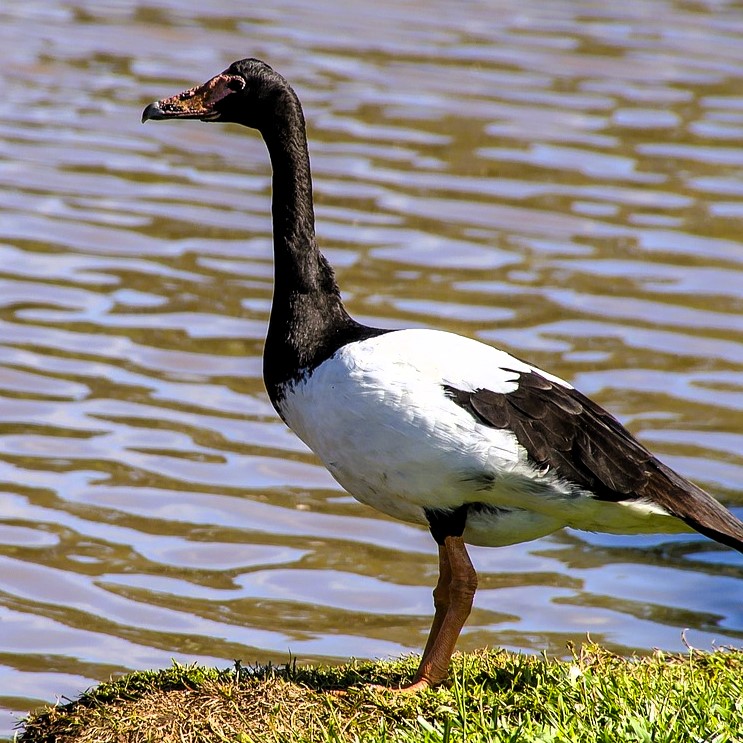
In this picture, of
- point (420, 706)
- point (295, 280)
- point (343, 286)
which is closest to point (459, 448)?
point (420, 706)

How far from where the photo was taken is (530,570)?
788 centimetres

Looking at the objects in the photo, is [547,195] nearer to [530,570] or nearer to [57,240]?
[57,240]

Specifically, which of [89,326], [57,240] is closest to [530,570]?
[89,326]

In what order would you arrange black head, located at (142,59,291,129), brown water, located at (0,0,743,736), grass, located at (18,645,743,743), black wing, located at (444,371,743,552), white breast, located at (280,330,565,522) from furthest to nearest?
brown water, located at (0,0,743,736) < black head, located at (142,59,291,129) < black wing, located at (444,371,743,552) < white breast, located at (280,330,565,522) < grass, located at (18,645,743,743)

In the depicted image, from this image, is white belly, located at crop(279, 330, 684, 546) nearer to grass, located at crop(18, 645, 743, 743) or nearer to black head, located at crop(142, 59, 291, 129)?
grass, located at crop(18, 645, 743, 743)

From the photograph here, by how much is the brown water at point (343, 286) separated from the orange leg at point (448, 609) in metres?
1.27

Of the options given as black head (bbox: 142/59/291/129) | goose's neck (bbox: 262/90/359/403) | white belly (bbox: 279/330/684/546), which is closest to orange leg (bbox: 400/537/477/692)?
white belly (bbox: 279/330/684/546)

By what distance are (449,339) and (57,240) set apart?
639 centimetres

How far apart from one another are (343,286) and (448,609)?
5371 mm

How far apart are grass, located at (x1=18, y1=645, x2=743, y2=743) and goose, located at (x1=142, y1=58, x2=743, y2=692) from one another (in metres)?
0.26

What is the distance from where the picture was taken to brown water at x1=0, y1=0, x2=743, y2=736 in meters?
7.39

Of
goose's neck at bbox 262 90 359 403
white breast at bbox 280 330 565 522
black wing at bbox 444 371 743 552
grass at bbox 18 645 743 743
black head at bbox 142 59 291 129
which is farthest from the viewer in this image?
black head at bbox 142 59 291 129

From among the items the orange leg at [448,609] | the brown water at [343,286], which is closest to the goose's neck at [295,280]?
the orange leg at [448,609]

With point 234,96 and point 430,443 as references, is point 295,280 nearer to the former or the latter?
point 234,96
